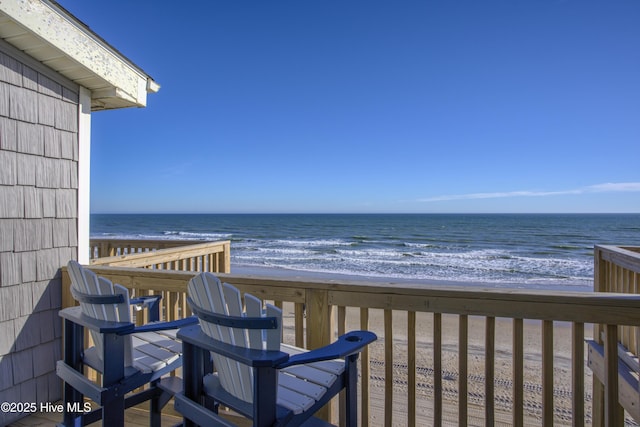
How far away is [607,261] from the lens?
8.78 feet

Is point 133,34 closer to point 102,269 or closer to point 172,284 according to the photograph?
point 102,269

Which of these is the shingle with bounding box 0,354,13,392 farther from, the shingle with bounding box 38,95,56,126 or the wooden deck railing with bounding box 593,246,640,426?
the wooden deck railing with bounding box 593,246,640,426

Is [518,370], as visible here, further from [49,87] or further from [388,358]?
[49,87]

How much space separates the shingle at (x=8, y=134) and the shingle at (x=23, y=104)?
0.05 metres

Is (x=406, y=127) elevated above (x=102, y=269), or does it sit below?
above

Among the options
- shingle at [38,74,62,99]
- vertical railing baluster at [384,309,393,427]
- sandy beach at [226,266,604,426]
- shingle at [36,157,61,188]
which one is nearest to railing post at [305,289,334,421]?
vertical railing baluster at [384,309,393,427]

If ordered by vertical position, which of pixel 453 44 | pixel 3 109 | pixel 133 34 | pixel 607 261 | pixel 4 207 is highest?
pixel 453 44

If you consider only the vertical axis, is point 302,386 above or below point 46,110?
below

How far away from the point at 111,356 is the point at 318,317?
826mm

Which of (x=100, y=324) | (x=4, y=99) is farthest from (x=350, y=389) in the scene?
(x=4, y=99)

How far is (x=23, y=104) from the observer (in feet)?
6.91

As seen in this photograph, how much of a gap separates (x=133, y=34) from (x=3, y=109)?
5.18m

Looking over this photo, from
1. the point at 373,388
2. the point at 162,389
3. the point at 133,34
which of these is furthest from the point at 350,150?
the point at 162,389

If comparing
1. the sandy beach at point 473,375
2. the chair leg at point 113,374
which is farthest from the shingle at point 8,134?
the sandy beach at point 473,375
